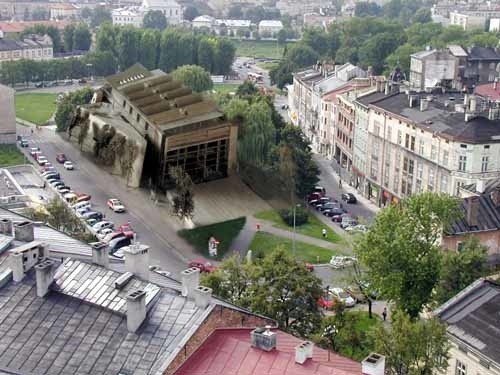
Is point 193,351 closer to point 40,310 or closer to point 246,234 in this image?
point 40,310

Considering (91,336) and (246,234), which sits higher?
(91,336)

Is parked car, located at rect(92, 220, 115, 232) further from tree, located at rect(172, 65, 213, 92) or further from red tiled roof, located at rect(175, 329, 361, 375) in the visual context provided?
tree, located at rect(172, 65, 213, 92)

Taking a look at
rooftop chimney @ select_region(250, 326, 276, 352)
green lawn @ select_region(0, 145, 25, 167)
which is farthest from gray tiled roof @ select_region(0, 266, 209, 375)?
green lawn @ select_region(0, 145, 25, 167)

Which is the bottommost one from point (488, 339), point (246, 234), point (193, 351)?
point (246, 234)

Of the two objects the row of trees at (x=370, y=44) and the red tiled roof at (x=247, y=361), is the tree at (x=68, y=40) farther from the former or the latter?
the red tiled roof at (x=247, y=361)

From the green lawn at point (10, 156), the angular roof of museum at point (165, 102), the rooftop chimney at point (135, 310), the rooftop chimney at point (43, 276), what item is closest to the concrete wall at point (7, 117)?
the green lawn at point (10, 156)

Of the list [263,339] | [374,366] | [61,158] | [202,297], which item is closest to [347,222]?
[61,158]

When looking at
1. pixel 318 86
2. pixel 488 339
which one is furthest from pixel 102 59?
pixel 488 339
